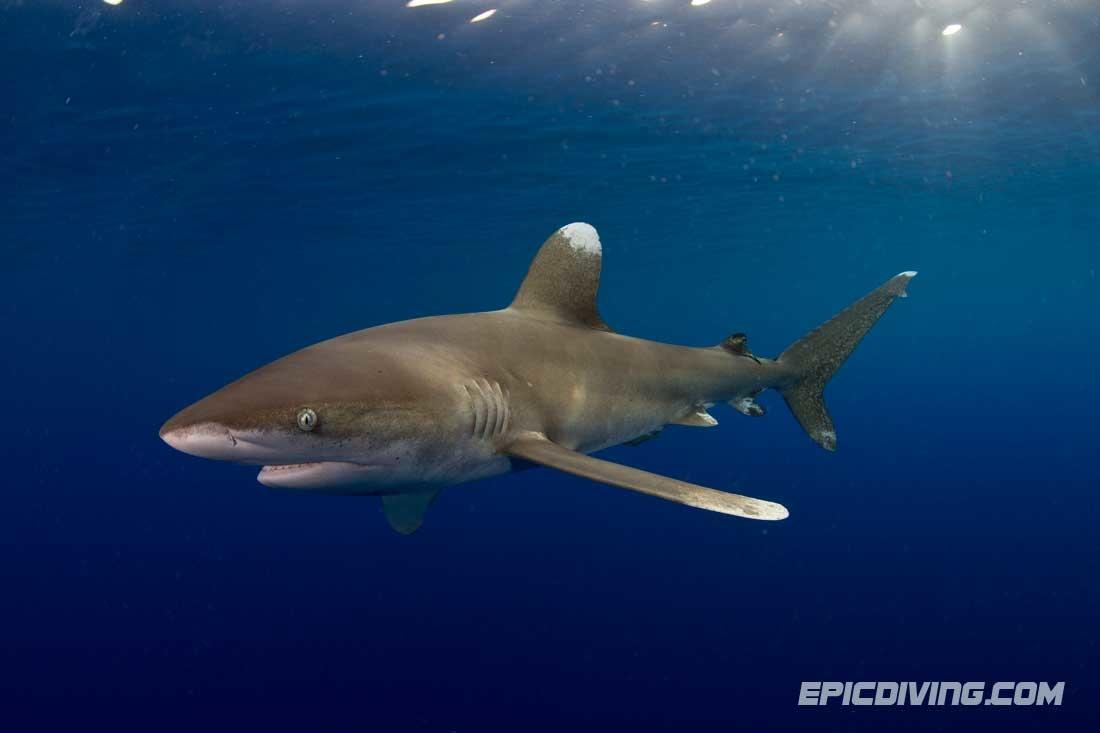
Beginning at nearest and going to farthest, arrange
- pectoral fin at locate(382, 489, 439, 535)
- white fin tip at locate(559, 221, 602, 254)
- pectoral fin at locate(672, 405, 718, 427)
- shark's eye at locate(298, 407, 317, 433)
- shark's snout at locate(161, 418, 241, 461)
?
shark's snout at locate(161, 418, 241, 461) → shark's eye at locate(298, 407, 317, 433) → pectoral fin at locate(382, 489, 439, 535) → white fin tip at locate(559, 221, 602, 254) → pectoral fin at locate(672, 405, 718, 427)

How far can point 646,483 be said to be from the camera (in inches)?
142

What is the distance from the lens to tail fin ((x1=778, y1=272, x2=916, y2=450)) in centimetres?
695

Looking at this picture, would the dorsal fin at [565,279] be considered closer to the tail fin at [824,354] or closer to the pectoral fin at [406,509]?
the pectoral fin at [406,509]

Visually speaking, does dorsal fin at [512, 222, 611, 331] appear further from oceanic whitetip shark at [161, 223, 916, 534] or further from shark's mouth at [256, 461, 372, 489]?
shark's mouth at [256, 461, 372, 489]

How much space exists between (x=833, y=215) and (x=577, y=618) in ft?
101

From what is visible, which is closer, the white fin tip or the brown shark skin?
the brown shark skin

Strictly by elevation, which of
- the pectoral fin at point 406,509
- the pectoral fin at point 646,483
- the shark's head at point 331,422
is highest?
the shark's head at point 331,422

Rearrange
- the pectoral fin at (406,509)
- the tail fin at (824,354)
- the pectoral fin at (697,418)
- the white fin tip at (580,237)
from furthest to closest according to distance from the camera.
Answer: the tail fin at (824,354)
the pectoral fin at (697,418)
the white fin tip at (580,237)
the pectoral fin at (406,509)

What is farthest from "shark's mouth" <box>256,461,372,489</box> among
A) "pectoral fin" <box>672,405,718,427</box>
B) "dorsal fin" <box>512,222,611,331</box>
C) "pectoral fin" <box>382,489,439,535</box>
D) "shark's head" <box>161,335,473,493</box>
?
"pectoral fin" <box>672,405,718,427</box>

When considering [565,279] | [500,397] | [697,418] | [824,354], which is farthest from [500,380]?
[824,354]

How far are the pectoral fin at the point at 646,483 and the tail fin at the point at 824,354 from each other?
347 centimetres

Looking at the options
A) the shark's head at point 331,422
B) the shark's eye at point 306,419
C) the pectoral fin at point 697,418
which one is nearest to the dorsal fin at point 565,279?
the pectoral fin at point 697,418

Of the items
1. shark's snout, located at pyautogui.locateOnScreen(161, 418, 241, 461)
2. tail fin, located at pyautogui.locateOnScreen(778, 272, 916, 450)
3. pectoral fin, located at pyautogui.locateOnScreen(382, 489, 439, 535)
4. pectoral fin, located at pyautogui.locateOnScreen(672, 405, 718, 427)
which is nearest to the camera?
shark's snout, located at pyautogui.locateOnScreen(161, 418, 241, 461)

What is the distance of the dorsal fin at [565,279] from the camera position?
5723 millimetres
